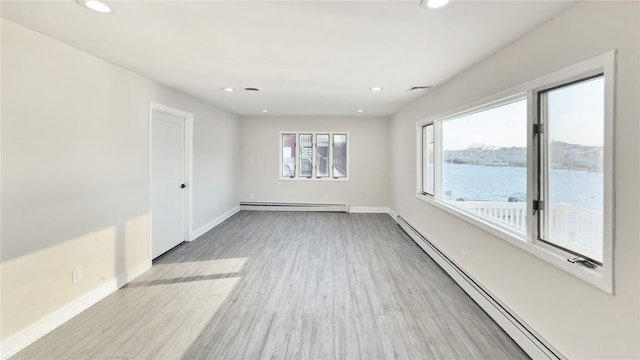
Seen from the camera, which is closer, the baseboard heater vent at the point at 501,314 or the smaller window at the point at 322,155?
the baseboard heater vent at the point at 501,314

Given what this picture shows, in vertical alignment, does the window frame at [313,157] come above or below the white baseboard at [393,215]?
above

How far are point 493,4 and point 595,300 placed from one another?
1818mm

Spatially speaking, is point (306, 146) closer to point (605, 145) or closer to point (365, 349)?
point (365, 349)

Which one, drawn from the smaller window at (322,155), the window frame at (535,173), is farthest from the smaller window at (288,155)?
the window frame at (535,173)

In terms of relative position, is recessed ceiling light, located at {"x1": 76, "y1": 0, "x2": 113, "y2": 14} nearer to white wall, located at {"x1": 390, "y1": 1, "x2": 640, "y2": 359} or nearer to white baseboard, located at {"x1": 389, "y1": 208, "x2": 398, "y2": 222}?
white wall, located at {"x1": 390, "y1": 1, "x2": 640, "y2": 359}

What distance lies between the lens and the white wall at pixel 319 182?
7.11 m

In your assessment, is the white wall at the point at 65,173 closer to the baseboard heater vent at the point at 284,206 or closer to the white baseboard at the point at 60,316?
the white baseboard at the point at 60,316

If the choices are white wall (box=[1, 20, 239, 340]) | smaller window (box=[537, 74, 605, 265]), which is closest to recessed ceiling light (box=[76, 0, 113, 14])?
white wall (box=[1, 20, 239, 340])

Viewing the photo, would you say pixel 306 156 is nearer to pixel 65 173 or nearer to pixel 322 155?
pixel 322 155

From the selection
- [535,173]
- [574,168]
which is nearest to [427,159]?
[535,173]

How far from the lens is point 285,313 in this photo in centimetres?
253

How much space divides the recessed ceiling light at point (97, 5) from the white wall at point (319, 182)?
5.33 m

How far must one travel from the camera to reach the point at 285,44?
237 centimetres

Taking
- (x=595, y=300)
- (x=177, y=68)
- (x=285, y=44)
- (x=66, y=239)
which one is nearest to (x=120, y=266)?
(x=66, y=239)
